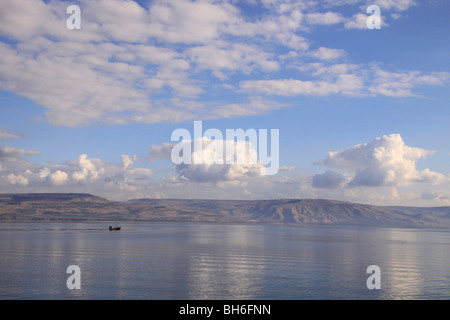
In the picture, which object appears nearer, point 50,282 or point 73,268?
point 50,282

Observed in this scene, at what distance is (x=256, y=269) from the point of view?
3487 inches

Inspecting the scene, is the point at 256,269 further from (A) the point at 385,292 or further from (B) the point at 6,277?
(B) the point at 6,277

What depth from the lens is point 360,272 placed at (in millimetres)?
86625
